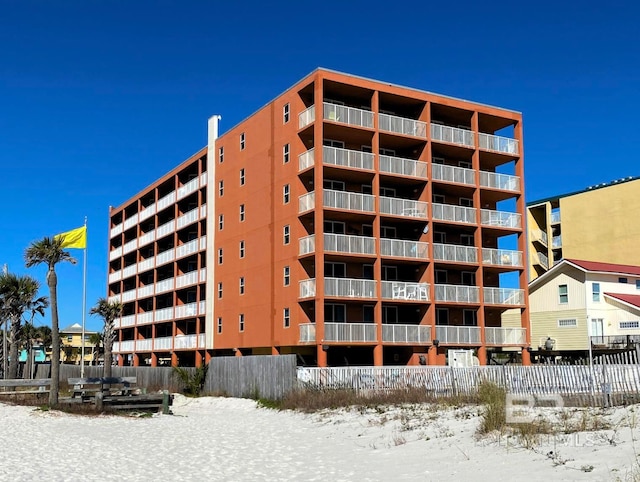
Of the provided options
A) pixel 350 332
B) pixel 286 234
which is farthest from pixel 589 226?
pixel 350 332

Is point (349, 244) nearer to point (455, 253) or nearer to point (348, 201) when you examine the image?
point (348, 201)

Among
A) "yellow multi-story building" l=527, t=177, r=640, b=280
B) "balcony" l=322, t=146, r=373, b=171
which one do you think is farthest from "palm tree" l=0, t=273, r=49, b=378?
"yellow multi-story building" l=527, t=177, r=640, b=280

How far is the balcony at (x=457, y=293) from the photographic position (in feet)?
152

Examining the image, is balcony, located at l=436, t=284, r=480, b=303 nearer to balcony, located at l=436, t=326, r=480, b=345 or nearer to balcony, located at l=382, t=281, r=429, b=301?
balcony, located at l=382, t=281, r=429, b=301

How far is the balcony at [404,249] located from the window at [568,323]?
14997 millimetres

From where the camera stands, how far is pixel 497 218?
164 feet

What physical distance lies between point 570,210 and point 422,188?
115 ft

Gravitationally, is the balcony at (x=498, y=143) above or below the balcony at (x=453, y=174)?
above

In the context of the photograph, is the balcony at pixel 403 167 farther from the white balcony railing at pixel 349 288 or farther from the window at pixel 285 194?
the white balcony railing at pixel 349 288

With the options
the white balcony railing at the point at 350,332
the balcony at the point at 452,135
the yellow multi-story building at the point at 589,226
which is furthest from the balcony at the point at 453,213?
the yellow multi-story building at the point at 589,226


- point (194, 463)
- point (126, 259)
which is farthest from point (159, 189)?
point (194, 463)

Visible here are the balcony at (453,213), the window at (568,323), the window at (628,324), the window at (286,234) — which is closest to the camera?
the window at (286,234)

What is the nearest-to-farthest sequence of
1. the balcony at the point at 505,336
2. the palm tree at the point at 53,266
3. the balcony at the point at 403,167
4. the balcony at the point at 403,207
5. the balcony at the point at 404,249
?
the palm tree at the point at 53,266
the balcony at the point at 404,249
the balcony at the point at 403,207
the balcony at the point at 403,167
the balcony at the point at 505,336

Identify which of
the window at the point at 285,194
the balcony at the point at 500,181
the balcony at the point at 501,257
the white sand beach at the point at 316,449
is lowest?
the white sand beach at the point at 316,449
